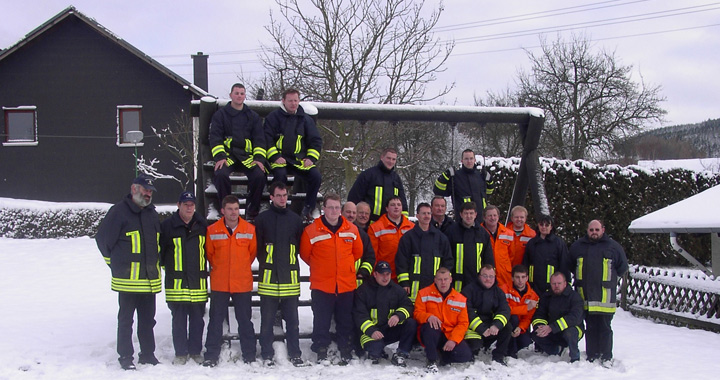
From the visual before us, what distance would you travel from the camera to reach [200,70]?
1014 inches

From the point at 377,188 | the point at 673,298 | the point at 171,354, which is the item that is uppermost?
the point at 377,188

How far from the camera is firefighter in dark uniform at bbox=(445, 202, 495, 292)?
659cm

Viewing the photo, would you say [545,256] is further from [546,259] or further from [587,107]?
[587,107]

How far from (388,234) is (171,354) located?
2.59 meters

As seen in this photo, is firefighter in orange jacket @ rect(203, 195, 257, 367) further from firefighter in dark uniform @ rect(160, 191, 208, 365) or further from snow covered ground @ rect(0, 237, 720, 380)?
snow covered ground @ rect(0, 237, 720, 380)

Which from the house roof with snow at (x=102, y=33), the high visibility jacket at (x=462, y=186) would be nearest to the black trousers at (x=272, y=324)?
the high visibility jacket at (x=462, y=186)

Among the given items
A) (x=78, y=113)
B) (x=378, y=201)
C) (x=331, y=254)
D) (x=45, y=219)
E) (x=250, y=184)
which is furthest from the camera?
(x=78, y=113)

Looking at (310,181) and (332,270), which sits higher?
(310,181)

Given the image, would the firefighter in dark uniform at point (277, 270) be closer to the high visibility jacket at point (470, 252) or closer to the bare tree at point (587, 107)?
the high visibility jacket at point (470, 252)

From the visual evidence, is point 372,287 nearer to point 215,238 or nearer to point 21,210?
point 215,238

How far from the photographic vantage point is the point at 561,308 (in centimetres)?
644

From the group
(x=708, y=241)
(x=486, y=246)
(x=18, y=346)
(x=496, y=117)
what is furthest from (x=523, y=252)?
(x=708, y=241)

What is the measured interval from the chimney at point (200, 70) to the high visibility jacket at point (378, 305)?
69.2ft

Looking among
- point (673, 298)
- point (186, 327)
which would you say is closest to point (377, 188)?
point (186, 327)
